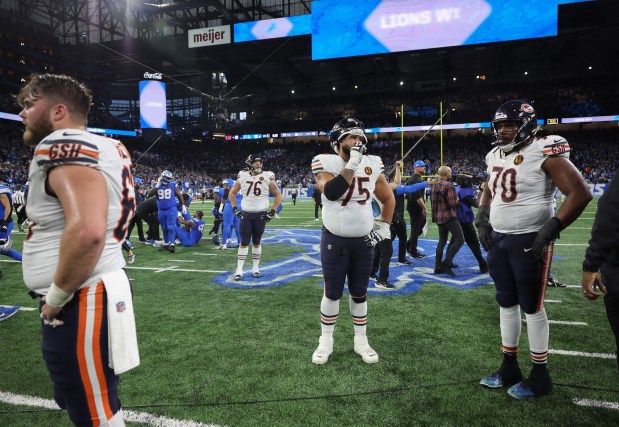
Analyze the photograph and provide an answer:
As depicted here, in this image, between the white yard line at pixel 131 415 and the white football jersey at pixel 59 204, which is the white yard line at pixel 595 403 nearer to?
the white yard line at pixel 131 415

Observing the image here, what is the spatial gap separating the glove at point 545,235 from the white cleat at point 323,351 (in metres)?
2.00

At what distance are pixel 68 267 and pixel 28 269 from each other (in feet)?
1.14

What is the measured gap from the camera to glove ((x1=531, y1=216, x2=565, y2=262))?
2803mm

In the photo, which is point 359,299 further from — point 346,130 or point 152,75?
point 152,75

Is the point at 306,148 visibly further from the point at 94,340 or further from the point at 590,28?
the point at 94,340

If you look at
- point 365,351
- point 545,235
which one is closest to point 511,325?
point 545,235

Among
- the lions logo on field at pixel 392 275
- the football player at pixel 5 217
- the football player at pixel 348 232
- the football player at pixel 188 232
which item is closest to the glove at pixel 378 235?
the football player at pixel 348 232

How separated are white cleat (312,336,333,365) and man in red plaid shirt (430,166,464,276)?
406cm

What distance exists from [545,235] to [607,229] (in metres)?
0.81

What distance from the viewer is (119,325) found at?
1710mm

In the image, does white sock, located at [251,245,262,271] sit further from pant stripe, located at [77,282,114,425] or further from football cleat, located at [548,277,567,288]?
pant stripe, located at [77,282,114,425]

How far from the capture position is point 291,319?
4.93m

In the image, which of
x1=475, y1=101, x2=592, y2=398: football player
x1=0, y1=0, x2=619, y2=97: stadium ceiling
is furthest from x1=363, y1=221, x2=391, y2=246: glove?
x1=0, y1=0, x2=619, y2=97: stadium ceiling

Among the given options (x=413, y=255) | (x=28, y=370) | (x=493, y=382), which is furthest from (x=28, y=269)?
(x=413, y=255)
